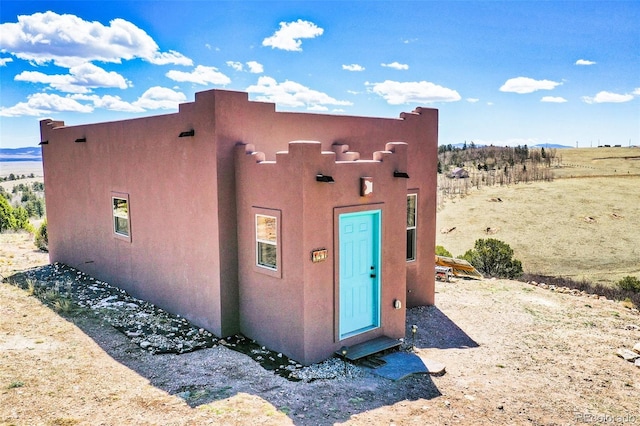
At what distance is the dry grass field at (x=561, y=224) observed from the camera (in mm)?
25281

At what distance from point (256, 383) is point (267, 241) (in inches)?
87.5

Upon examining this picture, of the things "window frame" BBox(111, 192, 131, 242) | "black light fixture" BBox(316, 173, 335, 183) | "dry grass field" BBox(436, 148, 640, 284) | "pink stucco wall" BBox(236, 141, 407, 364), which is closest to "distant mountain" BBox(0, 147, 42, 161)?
"dry grass field" BBox(436, 148, 640, 284)

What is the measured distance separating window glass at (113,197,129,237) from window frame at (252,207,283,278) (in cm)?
440

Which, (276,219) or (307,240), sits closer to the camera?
(307,240)

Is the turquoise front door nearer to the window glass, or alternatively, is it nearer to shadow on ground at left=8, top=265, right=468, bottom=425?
shadow on ground at left=8, top=265, right=468, bottom=425

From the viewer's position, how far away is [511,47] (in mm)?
32125

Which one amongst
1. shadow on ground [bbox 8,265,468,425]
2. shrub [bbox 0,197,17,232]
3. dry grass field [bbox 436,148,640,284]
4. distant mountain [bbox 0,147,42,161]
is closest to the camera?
shadow on ground [bbox 8,265,468,425]

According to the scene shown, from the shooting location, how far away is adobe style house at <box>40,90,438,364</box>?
23.1 feet

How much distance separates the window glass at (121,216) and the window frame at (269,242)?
Answer: 14.4ft

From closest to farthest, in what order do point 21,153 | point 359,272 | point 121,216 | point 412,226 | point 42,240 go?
point 359,272, point 412,226, point 121,216, point 42,240, point 21,153

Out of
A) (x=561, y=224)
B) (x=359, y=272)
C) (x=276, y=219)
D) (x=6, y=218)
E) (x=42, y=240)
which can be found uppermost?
(x=276, y=219)

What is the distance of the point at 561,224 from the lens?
32.7 metres

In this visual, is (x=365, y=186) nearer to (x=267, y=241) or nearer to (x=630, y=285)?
(x=267, y=241)

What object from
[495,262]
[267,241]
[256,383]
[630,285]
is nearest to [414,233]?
[267,241]
